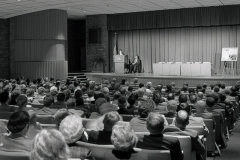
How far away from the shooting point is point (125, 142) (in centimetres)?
290

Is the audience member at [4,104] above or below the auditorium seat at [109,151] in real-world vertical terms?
above

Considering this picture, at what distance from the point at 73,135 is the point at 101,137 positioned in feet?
2.45

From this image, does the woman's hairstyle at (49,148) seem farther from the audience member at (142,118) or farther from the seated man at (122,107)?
the seated man at (122,107)

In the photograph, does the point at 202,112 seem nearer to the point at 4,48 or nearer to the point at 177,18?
the point at 177,18

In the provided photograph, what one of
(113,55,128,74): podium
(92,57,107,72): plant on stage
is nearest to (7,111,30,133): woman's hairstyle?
(113,55,128,74): podium

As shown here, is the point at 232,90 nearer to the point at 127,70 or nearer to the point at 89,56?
the point at 127,70

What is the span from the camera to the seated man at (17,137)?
2.98 metres

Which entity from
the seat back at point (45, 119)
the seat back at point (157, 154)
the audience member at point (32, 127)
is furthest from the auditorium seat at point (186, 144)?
the seat back at point (45, 119)

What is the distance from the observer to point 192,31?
20078 millimetres

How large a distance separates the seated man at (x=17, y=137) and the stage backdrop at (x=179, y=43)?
17.1 metres

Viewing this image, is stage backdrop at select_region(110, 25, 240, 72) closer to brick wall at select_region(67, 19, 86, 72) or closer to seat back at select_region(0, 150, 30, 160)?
brick wall at select_region(67, 19, 86, 72)

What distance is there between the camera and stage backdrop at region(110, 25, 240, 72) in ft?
63.5

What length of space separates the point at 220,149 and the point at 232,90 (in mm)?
3737

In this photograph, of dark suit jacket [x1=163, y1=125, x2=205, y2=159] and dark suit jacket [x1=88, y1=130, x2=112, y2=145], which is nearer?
dark suit jacket [x1=88, y1=130, x2=112, y2=145]
